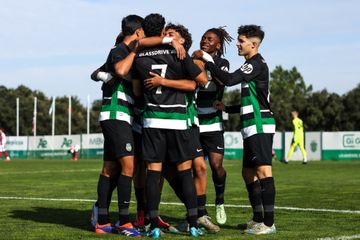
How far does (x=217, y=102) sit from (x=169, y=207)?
2543mm

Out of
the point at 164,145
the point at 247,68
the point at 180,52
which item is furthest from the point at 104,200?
the point at 247,68

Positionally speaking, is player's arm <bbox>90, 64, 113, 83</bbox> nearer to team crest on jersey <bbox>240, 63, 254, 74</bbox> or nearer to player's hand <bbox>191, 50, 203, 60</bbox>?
player's hand <bbox>191, 50, 203, 60</bbox>

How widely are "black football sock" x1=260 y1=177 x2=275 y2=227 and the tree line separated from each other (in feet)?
231

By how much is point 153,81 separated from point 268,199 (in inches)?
70.2

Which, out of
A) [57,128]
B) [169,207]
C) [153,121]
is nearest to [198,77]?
[153,121]

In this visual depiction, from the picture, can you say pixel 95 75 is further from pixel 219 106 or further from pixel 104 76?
pixel 219 106

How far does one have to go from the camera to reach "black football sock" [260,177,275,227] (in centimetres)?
717

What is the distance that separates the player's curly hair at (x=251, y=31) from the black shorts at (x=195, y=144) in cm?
117

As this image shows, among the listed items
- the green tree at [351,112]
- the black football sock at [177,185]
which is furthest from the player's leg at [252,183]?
the green tree at [351,112]

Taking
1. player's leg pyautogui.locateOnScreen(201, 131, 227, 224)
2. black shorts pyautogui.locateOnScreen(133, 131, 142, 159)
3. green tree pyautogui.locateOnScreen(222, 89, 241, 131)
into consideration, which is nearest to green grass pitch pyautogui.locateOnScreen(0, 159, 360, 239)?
player's leg pyautogui.locateOnScreen(201, 131, 227, 224)

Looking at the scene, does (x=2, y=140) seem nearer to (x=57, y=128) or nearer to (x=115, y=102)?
(x=115, y=102)

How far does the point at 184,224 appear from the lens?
735 centimetres

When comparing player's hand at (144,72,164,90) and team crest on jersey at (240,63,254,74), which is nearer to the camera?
player's hand at (144,72,164,90)

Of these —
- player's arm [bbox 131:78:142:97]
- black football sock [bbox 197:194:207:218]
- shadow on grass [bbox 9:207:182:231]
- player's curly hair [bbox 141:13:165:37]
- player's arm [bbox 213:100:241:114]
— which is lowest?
shadow on grass [bbox 9:207:182:231]
